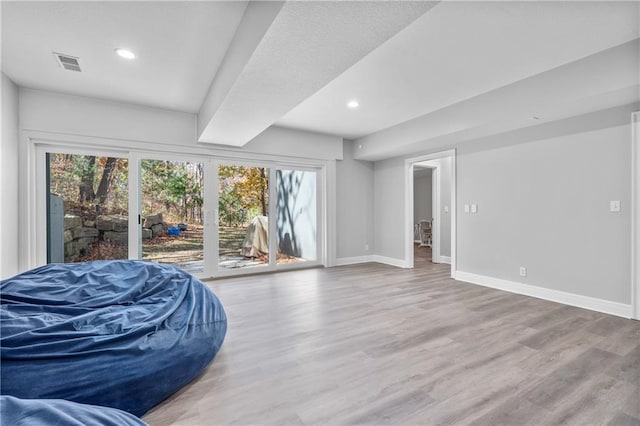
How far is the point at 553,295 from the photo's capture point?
3.70 meters

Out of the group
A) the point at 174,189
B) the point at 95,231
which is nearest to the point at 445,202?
the point at 174,189

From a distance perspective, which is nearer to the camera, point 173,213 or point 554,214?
point 554,214

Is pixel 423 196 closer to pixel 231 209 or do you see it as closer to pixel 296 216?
pixel 296 216

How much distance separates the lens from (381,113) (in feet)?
14.8

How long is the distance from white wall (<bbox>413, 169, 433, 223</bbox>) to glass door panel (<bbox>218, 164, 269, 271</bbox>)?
6459mm

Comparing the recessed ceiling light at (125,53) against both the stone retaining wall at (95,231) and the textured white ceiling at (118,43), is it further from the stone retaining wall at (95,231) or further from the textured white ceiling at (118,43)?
the stone retaining wall at (95,231)

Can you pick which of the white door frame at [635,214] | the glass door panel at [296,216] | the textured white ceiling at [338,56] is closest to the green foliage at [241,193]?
the glass door panel at [296,216]

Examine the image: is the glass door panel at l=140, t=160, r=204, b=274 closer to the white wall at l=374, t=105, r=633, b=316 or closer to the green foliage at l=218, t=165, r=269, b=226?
the green foliage at l=218, t=165, r=269, b=226

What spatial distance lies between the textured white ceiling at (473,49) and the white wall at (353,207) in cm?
221

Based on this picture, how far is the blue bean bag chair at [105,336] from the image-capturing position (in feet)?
4.91

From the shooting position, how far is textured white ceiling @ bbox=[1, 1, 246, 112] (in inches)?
87.1

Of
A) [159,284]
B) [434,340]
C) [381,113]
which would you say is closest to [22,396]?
[159,284]

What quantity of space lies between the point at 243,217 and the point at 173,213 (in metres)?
1.14

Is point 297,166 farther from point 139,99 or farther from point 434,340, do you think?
point 434,340
